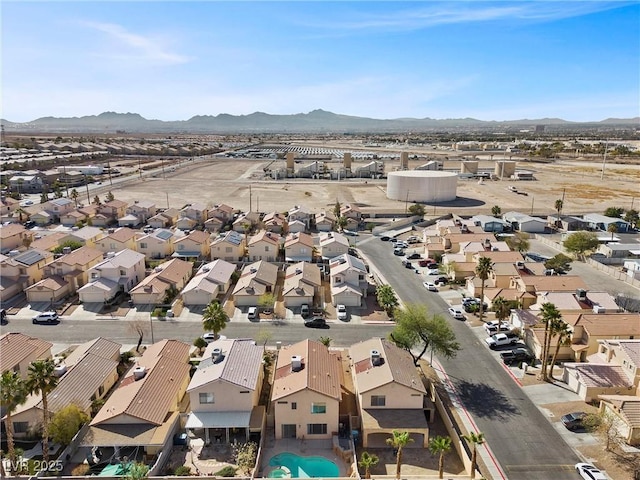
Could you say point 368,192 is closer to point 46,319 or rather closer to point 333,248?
point 333,248

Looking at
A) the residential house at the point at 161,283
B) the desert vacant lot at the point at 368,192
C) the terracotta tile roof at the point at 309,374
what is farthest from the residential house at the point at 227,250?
the desert vacant lot at the point at 368,192

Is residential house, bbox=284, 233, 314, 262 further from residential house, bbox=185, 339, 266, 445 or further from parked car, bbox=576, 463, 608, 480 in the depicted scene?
parked car, bbox=576, 463, 608, 480

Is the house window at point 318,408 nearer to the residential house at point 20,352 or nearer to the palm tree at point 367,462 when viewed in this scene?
the palm tree at point 367,462

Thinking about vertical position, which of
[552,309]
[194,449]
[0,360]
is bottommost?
[194,449]

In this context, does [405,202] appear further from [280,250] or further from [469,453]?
[469,453]

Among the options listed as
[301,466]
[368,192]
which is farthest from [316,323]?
[368,192]

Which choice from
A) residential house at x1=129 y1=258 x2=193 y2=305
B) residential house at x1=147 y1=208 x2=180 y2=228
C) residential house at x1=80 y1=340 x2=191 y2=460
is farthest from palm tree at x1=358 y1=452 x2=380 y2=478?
residential house at x1=147 y1=208 x2=180 y2=228

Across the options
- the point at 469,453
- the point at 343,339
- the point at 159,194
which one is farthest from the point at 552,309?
the point at 159,194
